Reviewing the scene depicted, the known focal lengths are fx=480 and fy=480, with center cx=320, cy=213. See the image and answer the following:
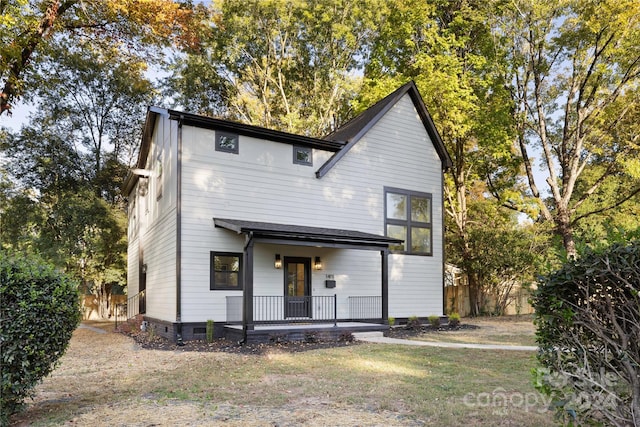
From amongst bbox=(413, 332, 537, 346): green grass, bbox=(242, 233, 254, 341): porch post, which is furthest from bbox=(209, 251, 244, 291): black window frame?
bbox=(413, 332, 537, 346): green grass

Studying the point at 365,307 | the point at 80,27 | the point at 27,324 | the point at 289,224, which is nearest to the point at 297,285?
the point at 289,224

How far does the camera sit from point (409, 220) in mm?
16484

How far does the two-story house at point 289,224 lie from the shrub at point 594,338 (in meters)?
8.57

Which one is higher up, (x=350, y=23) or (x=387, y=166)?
(x=350, y=23)

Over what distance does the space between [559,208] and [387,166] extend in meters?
9.45

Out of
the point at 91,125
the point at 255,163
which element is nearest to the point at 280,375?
the point at 255,163

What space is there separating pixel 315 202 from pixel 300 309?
3276 millimetres

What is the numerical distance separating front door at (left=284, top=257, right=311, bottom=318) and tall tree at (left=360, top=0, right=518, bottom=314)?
31.1 ft

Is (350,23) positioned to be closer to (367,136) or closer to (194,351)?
(367,136)

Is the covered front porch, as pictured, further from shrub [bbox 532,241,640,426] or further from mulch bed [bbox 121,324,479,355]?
shrub [bbox 532,241,640,426]

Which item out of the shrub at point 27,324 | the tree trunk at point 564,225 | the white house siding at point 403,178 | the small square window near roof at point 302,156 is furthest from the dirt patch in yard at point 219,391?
the tree trunk at point 564,225

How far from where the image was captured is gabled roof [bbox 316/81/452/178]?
15312 mm

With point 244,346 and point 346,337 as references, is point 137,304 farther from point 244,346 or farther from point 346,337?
point 346,337

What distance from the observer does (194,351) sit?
35.7ft
